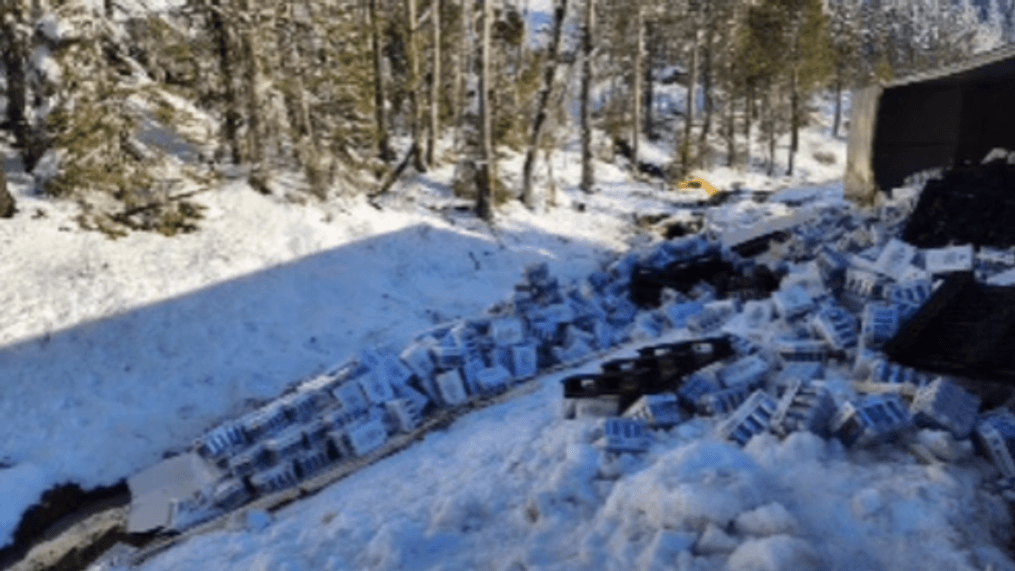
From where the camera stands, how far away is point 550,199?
19.5 m

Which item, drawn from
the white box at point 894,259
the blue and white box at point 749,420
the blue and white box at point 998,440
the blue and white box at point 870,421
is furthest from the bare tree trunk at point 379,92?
the blue and white box at point 998,440

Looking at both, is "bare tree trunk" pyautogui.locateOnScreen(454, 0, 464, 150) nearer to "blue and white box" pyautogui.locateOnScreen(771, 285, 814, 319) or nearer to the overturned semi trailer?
the overturned semi trailer

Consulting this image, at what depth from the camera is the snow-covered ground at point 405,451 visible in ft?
11.6

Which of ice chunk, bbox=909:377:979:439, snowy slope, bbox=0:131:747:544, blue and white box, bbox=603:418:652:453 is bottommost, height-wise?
snowy slope, bbox=0:131:747:544

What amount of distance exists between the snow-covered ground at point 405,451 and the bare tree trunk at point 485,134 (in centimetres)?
68

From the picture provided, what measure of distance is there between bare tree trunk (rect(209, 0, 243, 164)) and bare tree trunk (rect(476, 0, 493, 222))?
17.5ft

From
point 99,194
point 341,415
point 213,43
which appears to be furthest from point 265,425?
point 213,43

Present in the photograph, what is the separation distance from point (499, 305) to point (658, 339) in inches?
114

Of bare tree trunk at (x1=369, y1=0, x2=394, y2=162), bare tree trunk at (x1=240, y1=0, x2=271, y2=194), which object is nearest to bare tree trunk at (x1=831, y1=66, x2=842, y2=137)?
bare tree trunk at (x1=369, y1=0, x2=394, y2=162)

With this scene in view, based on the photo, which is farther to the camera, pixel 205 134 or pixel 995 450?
pixel 205 134

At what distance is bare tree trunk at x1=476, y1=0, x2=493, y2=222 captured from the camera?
16359 mm

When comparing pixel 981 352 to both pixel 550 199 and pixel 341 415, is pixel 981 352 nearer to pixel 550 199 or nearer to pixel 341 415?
pixel 341 415

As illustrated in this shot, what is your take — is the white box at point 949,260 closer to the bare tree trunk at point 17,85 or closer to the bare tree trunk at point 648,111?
the bare tree trunk at point 17,85

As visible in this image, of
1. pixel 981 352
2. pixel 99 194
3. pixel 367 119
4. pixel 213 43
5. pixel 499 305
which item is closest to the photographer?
pixel 981 352
